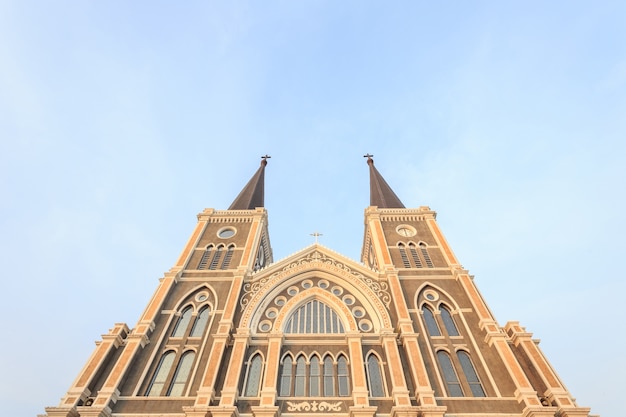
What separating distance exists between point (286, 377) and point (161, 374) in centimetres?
565

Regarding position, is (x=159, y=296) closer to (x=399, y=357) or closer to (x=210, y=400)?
(x=210, y=400)

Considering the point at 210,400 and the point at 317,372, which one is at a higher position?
the point at 317,372

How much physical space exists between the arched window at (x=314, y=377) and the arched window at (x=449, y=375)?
18.1ft

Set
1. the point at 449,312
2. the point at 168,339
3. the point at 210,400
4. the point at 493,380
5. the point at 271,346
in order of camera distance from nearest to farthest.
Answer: the point at 210,400 < the point at 493,380 < the point at 271,346 < the point at 168,339 < the point at 449,312

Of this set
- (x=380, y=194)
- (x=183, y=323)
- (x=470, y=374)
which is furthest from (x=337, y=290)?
(x=380, y=194)

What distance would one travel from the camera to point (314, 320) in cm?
2066

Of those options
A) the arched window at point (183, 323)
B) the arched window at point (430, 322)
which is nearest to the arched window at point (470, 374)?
the arched window at point (430, 322)

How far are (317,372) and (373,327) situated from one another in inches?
148

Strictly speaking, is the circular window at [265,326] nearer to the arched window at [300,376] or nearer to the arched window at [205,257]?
the arched window at [300,376]

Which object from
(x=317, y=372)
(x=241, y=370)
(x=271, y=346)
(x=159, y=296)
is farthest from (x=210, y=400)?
(x=159, y=296)

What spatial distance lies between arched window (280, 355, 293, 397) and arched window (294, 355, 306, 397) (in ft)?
1.01

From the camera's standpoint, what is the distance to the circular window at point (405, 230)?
26.7m

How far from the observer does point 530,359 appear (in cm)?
1758

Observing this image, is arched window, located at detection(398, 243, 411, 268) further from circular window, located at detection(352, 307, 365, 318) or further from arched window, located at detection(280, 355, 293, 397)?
arched window, located at detection(280, 355, 293, 397)
